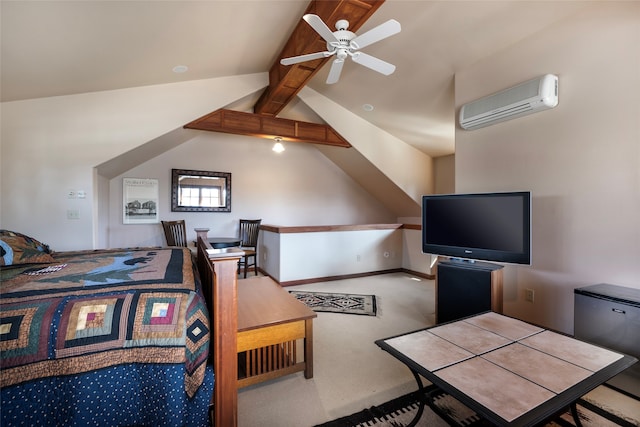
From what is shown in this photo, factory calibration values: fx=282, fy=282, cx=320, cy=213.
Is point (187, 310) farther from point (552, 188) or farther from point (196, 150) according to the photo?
point (196, 150)

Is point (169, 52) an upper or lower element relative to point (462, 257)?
upper

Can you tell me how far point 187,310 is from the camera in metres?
1.43

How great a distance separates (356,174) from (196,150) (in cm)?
328

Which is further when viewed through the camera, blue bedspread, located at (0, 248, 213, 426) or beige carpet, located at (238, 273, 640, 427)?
beige carpet, located at (238, 273, 640, 427)

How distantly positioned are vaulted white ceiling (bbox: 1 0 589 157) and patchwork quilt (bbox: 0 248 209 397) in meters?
1.77

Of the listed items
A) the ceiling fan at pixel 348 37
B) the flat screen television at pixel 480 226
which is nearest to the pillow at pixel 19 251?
the ceiling fan at pixel 348 37

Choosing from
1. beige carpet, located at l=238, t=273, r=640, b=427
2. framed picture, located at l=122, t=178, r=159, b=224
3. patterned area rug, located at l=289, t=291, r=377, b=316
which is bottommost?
beige carpet, located at l=238, t=273, r=640, b=427

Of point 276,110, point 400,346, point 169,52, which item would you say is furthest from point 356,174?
point 400,346

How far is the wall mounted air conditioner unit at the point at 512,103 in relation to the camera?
8.04 ft

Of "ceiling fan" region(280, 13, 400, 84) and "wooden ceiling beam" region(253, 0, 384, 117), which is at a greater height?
"wooden ceiling beam" region(253, 0, 384, 117)

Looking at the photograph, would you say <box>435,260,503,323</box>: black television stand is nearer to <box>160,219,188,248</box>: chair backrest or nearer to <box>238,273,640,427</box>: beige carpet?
<box>238,273,640,427</box>: beige carpet

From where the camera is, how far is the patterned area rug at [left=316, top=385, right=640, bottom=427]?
1.63m

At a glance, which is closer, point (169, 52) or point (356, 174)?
point (169, 52)

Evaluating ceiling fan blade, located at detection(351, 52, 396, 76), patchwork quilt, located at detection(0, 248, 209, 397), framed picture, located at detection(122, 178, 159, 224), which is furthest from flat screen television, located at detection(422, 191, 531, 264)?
framed picture, located at detection(122, 178, 159, 224)
